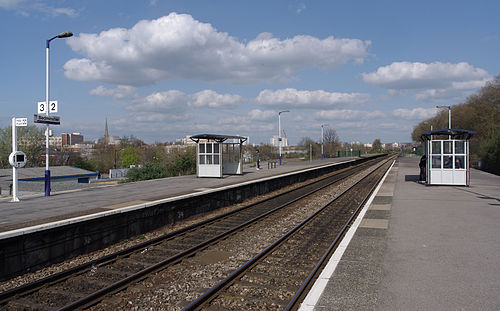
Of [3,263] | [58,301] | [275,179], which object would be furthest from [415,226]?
[275,179]

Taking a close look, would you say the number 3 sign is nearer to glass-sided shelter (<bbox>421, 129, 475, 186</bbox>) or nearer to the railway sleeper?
the railway sleeper

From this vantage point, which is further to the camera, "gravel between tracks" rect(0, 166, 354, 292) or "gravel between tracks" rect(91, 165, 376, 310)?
"gravel between tracks" rect(0, 166, 354, 292)

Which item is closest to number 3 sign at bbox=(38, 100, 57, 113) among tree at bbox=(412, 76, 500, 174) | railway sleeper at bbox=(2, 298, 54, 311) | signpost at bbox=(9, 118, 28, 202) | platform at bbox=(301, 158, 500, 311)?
signpost at bbox=(9, 118, 28, 202)

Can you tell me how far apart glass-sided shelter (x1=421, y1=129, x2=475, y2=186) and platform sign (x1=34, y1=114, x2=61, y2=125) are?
16.9m

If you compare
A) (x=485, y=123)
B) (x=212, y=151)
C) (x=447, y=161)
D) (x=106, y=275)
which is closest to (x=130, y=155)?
(x=212, y=151)

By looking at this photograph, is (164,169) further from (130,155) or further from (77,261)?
(130,155)

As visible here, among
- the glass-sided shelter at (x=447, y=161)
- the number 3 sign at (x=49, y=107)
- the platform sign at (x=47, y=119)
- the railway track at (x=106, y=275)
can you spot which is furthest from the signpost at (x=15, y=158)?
the glass-sided shelter at (x=447, y=161)

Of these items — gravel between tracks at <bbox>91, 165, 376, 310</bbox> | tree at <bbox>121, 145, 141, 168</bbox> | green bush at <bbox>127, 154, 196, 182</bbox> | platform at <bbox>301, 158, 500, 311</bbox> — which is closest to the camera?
platform at <bbox>301, 158, 500, 311</bbox>

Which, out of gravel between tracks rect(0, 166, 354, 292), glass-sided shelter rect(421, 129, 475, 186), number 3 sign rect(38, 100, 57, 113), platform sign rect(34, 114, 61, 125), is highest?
number 3 sign rect(38, 100, 57, 113)

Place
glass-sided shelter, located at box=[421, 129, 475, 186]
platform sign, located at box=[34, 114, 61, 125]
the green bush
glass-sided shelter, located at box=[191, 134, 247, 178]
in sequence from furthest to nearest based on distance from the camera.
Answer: the green bush, glass-sided shelter, located at box=[191, 134, 247, 178], glass-sided shelter, located at box=[421, 129, 475, 186], platform sign, located at box=[34, 114, 61, 125]

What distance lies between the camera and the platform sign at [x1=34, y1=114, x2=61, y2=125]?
513 inches

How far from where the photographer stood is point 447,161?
59.9 ft

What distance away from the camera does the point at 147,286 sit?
5.93 meters

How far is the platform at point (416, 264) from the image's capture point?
4.64 metres
